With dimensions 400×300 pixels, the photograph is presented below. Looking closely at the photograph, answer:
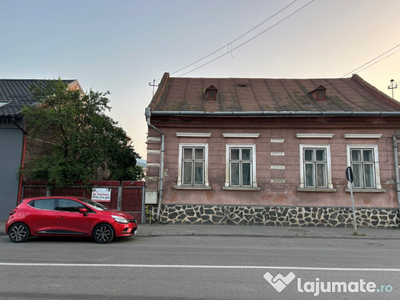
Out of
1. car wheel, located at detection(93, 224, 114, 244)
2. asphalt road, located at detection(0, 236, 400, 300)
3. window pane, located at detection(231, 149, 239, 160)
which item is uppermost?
window pane, located at detection(231, 149, 239, 160)

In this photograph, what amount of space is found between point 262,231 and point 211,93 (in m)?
7.84

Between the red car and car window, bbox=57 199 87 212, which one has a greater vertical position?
car window, bbox=57 199 87 212

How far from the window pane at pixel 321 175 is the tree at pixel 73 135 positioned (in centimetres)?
1008

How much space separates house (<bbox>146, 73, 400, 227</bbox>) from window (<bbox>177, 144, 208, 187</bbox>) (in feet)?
0.16

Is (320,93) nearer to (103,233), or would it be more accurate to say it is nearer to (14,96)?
(103,233)

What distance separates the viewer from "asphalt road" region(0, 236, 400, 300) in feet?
15.3

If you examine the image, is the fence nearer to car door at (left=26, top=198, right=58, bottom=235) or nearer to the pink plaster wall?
the pink plaster wall

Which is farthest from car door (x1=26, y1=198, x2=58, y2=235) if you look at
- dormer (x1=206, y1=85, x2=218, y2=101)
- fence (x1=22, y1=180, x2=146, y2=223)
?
dormer (x1=206, y1=85, x2=218, y2=101)

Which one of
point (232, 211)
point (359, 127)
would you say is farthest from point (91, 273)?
point (359, 127)

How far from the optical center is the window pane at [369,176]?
1355 cm

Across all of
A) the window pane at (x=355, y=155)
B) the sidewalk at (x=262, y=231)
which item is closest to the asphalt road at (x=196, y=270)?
the sidewalk at (x=262, y=231)

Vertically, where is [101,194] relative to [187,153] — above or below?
below

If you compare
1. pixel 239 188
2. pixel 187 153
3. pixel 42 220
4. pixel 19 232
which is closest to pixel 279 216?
pixel 239 188

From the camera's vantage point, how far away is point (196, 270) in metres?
5.93
